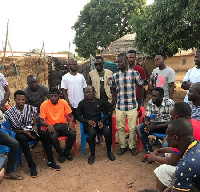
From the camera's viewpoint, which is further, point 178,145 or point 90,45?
point 90,45

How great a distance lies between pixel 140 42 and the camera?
11352 millimetres

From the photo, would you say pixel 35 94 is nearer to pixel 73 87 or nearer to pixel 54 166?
pixel 73 87

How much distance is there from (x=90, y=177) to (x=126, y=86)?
6.02 feet

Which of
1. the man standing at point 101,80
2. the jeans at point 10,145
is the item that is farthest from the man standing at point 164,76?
the jeans at point 10,145

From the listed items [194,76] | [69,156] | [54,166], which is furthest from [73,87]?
[194,76]

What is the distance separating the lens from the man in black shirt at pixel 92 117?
4.76 metres

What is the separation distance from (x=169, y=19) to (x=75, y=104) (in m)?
6.28

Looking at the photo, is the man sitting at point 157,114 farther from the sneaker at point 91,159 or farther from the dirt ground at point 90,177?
the sneaker at point 91,159

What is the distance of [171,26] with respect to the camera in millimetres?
9562

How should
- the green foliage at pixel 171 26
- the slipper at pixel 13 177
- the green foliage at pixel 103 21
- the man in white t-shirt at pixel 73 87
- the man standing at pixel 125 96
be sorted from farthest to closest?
the green foliage at pixel 103 21 → the green foliage at pixel 171 26 → the man in white t-shirt at pixel 73 87 → the man standing at pixel 125 96 → the slipper at pixel 13 177

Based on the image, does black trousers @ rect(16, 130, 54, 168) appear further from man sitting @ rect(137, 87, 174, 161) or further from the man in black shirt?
man sitting @ rect(137, 87, 174, 161)

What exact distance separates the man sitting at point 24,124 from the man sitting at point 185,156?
2863 millimetres

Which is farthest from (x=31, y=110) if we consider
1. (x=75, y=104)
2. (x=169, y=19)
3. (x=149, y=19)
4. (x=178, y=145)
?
(x=149, y=19)

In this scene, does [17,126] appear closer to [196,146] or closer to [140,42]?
[196,146]
